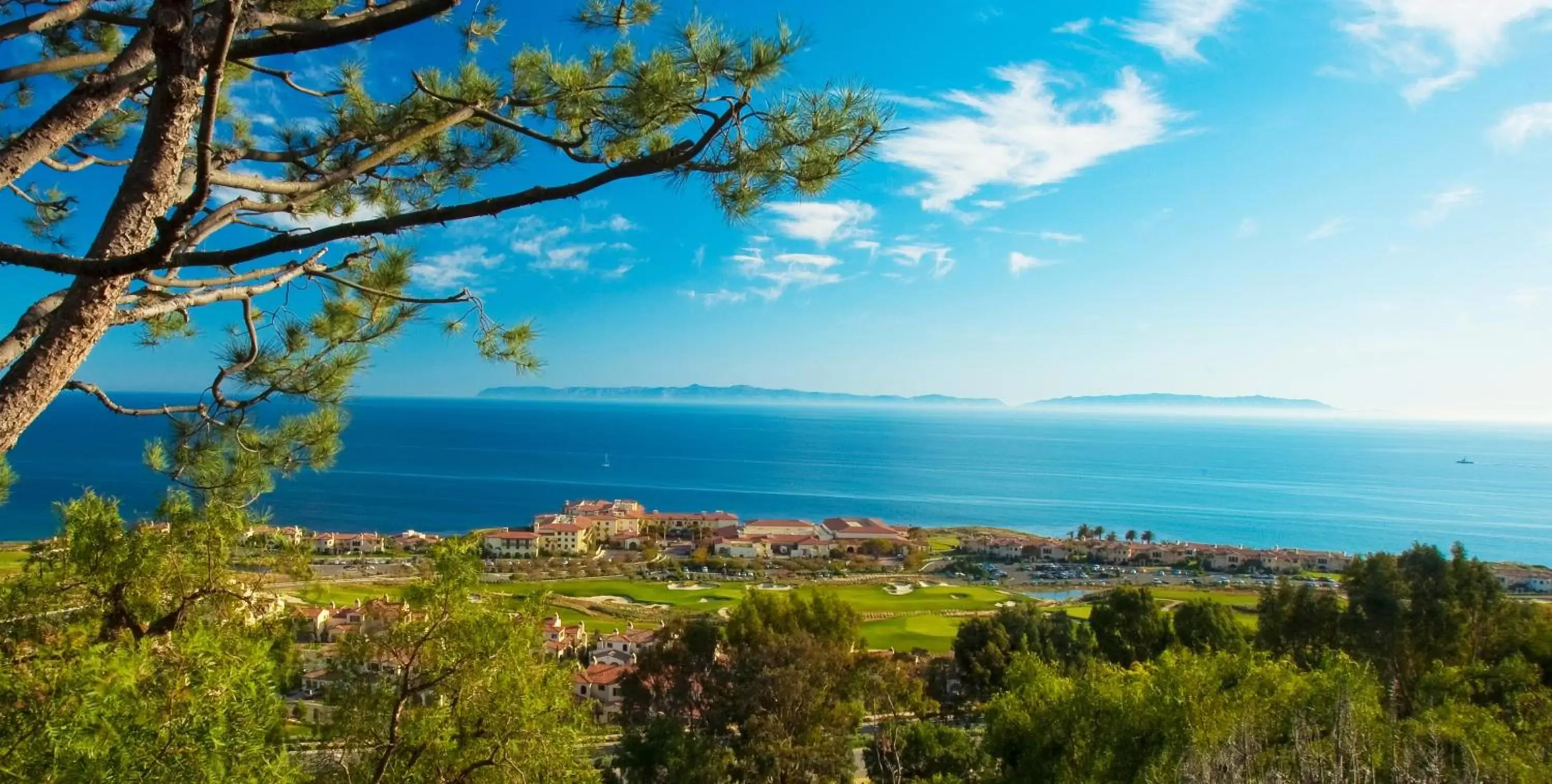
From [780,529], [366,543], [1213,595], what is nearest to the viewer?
[1213,595]

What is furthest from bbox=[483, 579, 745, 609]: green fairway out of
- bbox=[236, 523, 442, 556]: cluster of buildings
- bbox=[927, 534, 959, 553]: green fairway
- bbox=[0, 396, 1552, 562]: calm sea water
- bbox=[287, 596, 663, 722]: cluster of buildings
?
bbox=[927, 534, 959, 553]: green fairway

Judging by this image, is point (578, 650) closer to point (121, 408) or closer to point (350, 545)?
point (121, 408)

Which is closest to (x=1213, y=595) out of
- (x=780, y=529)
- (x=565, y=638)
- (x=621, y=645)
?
(x=780, y=529)

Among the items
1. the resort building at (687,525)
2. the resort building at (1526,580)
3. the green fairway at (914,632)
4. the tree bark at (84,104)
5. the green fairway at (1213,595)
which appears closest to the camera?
the tree bark at (84,104)

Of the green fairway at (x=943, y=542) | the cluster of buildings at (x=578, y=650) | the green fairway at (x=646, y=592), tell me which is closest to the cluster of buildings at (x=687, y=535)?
the green fairway at (x=943, y=542)

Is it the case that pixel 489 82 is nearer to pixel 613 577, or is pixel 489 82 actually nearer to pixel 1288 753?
pixel 1288 753

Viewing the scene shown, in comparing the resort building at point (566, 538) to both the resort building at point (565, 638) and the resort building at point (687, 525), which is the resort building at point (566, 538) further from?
the resort building at point (565, 638)
